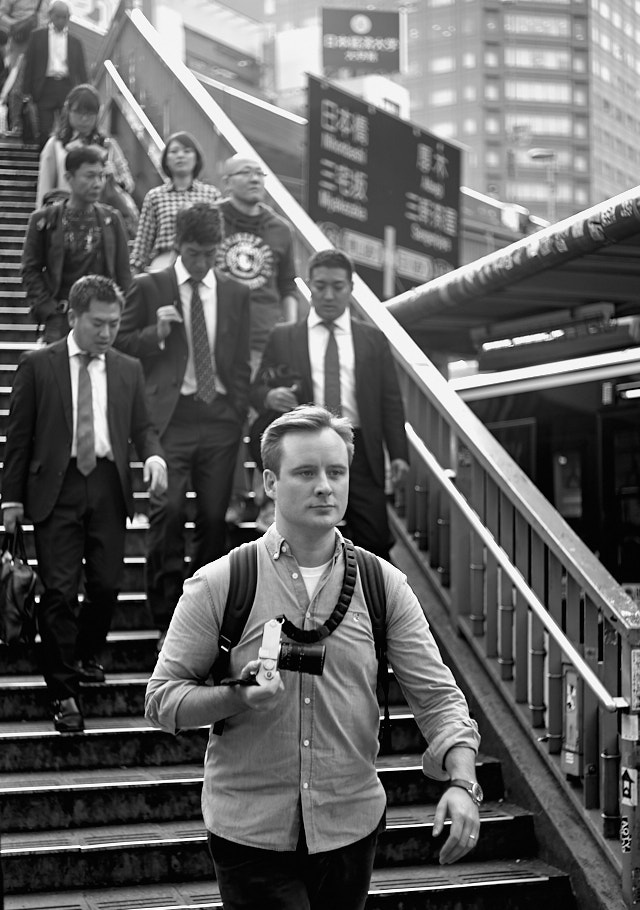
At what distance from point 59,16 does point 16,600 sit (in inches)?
333

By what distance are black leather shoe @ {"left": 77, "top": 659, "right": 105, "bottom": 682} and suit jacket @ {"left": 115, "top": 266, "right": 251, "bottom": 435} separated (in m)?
1.20

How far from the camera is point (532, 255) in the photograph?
7715 mm

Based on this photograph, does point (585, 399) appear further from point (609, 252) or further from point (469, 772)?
point (469, 772)

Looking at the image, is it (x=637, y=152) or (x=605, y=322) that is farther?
(x=637, y=152)

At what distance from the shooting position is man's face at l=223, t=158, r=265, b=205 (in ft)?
26.3

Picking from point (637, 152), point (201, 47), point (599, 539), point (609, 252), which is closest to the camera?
point (609, 252)

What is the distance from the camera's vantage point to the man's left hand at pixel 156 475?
6000 mm

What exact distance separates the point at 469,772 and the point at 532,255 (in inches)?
196

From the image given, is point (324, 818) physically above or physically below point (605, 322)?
below

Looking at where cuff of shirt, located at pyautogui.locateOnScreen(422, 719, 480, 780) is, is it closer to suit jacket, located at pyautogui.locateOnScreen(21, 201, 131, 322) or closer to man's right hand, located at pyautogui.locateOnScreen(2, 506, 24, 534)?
man's right hand, located at pyautogui.locateOnScreen(2, 506, 24, 534)

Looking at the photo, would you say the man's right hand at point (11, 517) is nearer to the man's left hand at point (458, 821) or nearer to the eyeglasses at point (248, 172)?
the eyeglasses at point (248, 172)

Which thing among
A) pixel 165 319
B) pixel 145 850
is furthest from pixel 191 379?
pixel 145 850

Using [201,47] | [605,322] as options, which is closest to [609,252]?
[605,322]

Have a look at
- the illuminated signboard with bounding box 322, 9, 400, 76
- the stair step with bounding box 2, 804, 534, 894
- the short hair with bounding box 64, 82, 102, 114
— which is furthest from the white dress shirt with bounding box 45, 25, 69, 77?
the illuminated signboard with bounding box 322, 9, 400, 76
